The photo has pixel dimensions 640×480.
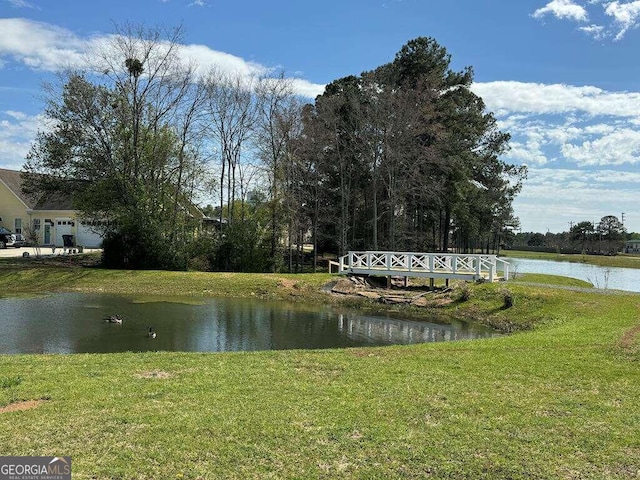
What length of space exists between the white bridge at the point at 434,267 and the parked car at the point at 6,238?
3118cm

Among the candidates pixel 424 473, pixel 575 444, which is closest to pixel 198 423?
pixel 424 473

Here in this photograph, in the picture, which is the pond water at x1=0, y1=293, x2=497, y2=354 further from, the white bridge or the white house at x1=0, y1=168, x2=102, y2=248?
the white house at x1=0, y1=168, x2=102, y2=248

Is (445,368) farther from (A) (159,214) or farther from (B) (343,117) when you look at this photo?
(B) (343,117)

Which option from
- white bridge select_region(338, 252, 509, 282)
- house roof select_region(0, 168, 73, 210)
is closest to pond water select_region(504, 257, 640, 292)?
white bridge select_region(338, 252, 509, 282)

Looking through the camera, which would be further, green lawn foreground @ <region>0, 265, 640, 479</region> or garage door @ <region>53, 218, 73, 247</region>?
garage door @ <region>53, 218, 73, 247</region>

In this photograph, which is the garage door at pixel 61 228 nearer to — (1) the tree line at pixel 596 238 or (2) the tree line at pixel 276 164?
(2) the tree line at pixel 276 164

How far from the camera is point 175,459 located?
446 centimetres

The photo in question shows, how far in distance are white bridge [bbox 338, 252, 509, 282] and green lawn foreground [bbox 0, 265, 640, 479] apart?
39.4 ft

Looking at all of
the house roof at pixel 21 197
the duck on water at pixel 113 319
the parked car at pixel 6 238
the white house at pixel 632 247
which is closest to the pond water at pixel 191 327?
the duck on water at pixel 113 319

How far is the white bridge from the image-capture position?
896 inches

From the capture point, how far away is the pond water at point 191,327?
12.4m

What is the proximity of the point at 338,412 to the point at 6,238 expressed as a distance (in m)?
44.9

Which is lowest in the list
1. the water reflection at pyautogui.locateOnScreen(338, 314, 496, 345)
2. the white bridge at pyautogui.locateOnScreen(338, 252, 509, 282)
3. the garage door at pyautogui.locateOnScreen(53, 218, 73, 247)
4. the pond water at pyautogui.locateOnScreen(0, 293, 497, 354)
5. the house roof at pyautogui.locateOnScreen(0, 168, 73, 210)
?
the water reflection at pyautogui.locateOnScreen(338, 314, 496, 345)

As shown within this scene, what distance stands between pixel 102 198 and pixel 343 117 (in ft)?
57.2
